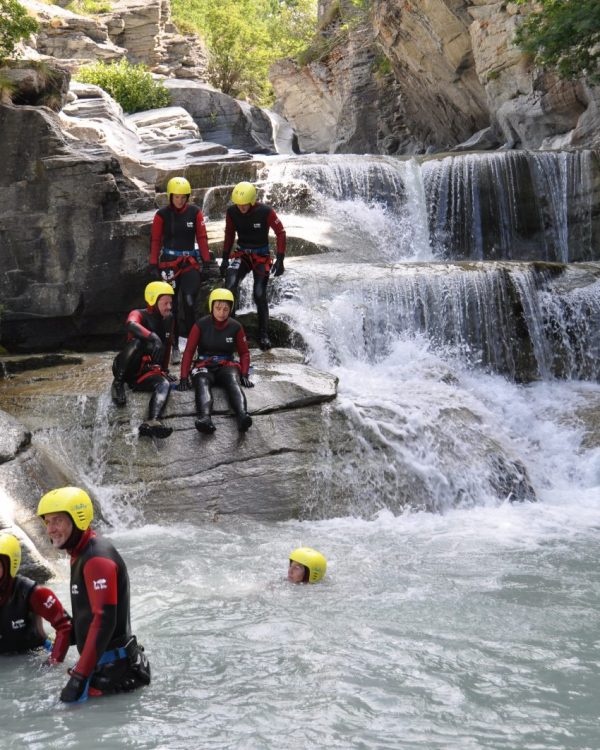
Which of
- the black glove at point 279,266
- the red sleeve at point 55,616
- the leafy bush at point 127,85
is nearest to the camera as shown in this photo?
the red sleeve at point 55,616

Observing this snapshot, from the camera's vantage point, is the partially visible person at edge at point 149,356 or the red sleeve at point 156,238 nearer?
the partially visible person at edge at point 149,356

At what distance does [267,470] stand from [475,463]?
84.6 inches

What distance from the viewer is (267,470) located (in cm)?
839

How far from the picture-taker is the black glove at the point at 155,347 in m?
8.69

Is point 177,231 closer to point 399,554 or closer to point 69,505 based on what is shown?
point 399,554

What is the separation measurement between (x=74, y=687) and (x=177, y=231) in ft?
20.9

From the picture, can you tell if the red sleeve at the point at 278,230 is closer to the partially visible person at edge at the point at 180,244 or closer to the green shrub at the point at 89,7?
the partially visible person at edge at the point at 180,244

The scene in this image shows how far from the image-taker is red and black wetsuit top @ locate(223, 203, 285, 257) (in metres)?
10.2

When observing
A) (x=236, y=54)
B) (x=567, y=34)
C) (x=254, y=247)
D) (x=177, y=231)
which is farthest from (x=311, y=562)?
(x=236, y=54)

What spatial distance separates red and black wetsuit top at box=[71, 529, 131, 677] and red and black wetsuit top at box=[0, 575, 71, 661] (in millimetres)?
293

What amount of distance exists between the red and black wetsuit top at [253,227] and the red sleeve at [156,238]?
2.76 feet

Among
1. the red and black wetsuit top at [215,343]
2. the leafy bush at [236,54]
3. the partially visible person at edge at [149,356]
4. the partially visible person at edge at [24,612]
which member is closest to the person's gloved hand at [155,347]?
the partially visible person at edge at [149,356]

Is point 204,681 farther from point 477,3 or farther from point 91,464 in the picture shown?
point 477,3

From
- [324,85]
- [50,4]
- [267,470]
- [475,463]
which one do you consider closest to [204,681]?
[267,470]
